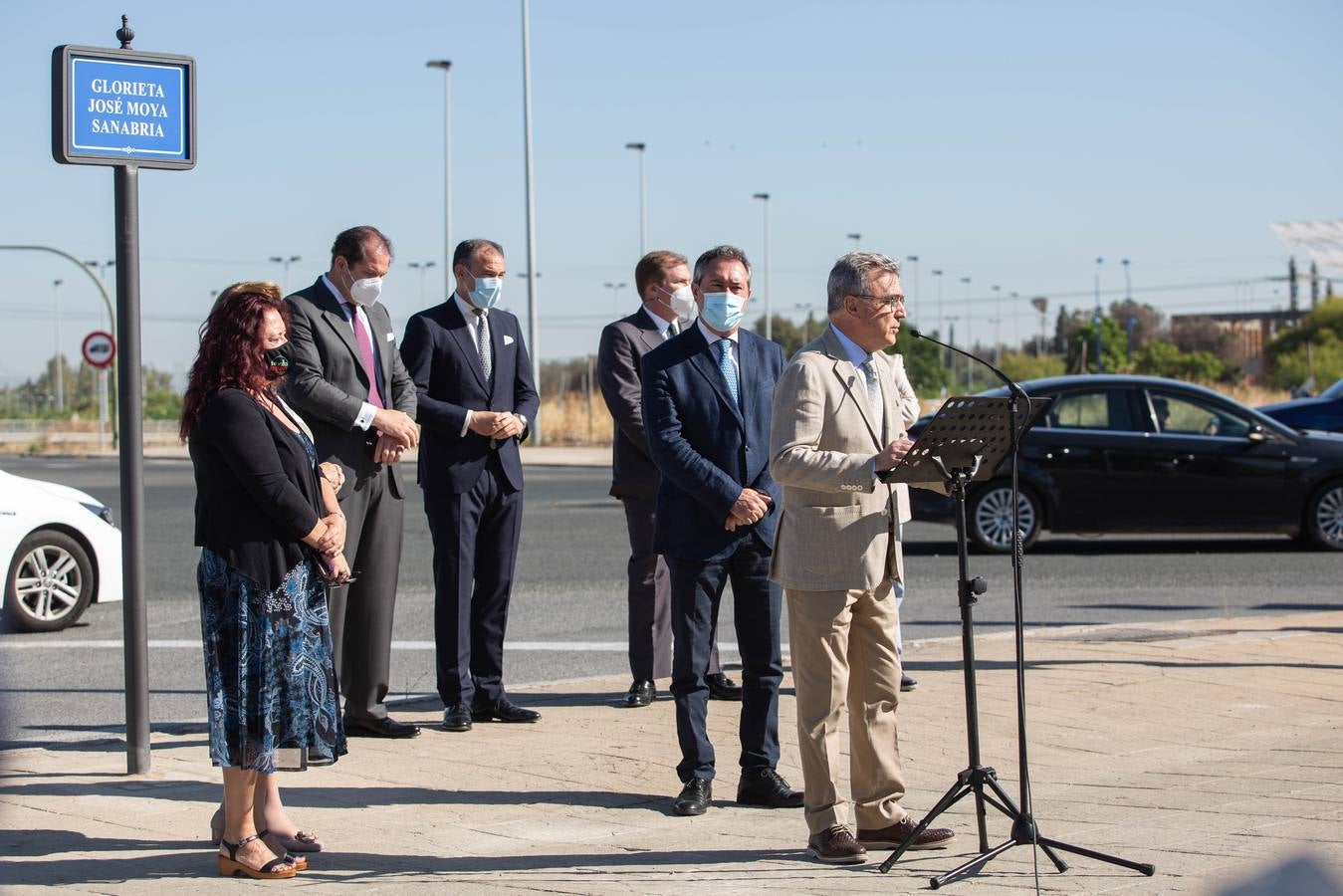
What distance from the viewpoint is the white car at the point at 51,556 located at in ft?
37.5

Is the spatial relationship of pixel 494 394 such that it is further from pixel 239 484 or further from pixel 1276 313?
pixel 1276 313

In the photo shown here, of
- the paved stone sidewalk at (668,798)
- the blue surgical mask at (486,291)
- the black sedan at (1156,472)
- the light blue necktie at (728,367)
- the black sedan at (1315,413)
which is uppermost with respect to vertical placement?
the blue surgical mask at (486,291)

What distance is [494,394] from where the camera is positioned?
316 inches

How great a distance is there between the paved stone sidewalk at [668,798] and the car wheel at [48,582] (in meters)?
4.07

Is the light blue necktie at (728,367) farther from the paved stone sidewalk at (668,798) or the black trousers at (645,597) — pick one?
the black trousers at (645,597)

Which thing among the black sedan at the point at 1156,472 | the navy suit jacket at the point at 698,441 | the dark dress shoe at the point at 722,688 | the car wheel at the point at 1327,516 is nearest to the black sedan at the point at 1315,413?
the car wheel at the point at 1327,516

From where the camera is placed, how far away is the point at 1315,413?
20.0m

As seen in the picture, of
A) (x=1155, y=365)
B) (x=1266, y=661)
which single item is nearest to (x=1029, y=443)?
(x=1266, y=661)

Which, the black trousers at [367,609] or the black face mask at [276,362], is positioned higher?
the black face mask at [276,362]

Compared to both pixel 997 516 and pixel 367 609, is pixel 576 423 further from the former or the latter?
pixel 367 609

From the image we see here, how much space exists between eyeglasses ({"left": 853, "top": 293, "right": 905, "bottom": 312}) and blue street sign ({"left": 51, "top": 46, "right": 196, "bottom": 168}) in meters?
3.14

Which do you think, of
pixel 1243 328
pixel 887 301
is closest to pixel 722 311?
pixel 887 301

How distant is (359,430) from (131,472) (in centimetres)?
110

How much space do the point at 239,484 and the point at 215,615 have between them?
43 cm
